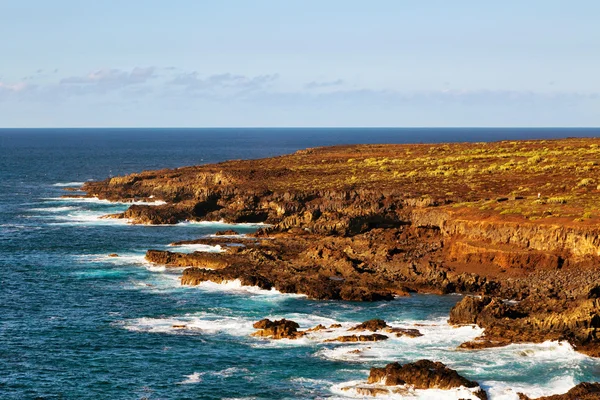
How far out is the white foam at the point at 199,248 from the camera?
298 ft

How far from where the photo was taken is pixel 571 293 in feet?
214

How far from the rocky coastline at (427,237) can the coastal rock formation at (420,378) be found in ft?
25.8

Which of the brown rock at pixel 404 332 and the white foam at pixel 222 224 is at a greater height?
the white foam at pixel 222 224

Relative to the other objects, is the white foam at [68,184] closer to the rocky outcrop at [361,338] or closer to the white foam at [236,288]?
the white foam at [236,288]

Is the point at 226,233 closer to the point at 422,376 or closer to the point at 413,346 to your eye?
the point at 413,346

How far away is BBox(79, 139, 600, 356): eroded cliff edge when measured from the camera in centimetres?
6353

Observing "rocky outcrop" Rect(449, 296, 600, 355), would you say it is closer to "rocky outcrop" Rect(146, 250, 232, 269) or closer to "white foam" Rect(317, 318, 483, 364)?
"white foam" Rect(317, 318, 483, 364)

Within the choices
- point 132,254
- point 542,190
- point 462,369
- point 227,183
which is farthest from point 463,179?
point 462,369

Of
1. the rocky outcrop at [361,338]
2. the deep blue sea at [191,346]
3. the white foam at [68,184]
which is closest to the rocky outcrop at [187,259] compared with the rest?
the deep blue sea at [191,346]

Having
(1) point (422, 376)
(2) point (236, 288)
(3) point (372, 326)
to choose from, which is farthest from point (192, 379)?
(2) point (236, 288)

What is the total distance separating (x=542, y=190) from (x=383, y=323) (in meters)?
46.2

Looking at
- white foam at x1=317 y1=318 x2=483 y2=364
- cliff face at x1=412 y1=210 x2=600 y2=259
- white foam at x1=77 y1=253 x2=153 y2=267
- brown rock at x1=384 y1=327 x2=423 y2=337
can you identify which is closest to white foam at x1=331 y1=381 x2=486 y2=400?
white foam at x1=317 y1=318 x2=483 y2=364

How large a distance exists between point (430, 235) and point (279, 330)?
31.1 m

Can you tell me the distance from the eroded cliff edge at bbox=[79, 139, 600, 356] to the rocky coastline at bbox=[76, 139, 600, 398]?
0.14m
